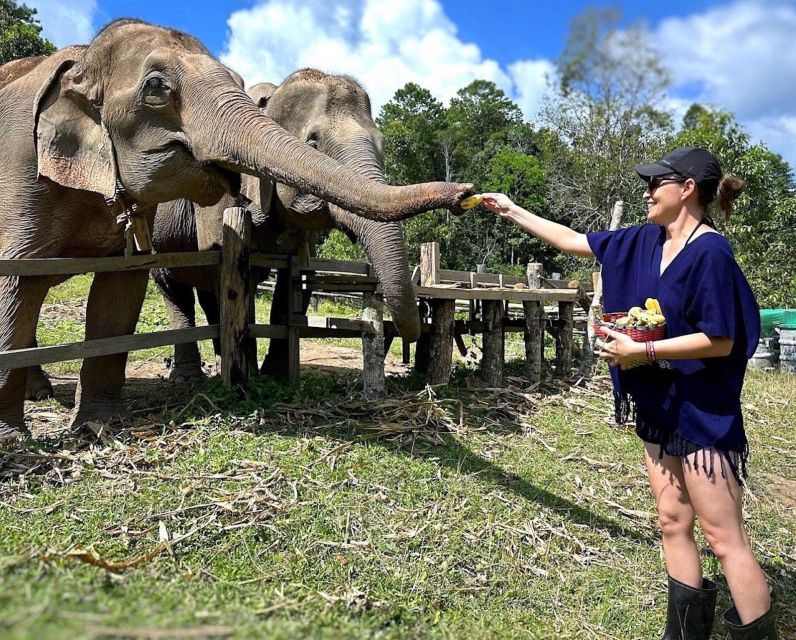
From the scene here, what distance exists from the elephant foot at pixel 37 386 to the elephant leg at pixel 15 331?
1882 mm

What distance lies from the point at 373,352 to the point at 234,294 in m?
1.24

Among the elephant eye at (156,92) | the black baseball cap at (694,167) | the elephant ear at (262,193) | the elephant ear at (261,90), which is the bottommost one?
the black baseball cap at (694,167)

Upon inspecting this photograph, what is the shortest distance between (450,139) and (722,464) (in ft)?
122

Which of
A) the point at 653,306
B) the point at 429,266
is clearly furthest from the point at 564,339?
the point at 653,306

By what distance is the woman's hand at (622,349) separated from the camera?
264 centimetres

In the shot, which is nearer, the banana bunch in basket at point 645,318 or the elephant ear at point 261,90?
the banana bunch in basket at point 645,318

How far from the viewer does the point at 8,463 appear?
3.97 metres

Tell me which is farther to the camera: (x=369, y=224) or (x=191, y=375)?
(x=191, y=375)

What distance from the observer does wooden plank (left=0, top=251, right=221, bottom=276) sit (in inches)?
164

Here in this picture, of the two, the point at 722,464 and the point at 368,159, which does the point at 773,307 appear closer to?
the point at 368,159

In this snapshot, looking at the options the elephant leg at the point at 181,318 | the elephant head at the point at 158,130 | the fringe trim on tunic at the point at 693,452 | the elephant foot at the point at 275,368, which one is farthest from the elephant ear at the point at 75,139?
the fringe trim on tunic at the point at 693,452

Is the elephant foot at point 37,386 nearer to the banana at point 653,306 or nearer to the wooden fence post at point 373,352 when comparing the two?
the wooden fence post at point 373,352

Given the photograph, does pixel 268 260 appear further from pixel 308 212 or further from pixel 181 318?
pixel 181 318

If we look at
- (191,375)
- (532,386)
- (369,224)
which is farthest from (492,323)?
(191,375)
